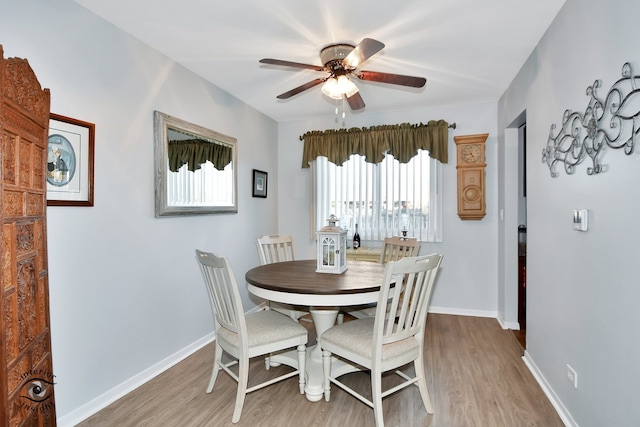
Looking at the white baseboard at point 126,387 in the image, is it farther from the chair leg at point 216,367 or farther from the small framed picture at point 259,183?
the small framed picture at point 259,183

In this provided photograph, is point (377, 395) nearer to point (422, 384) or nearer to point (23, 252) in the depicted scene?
point (422, 384)

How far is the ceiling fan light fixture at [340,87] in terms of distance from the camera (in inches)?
96.6

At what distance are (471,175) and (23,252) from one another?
3835 millimetres

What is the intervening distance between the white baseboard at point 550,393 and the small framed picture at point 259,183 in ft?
10.1

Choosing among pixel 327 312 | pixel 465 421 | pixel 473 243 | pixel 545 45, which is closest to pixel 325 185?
pixel 473 243

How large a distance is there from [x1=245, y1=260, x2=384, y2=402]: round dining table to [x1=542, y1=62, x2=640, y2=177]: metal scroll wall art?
4.25ft

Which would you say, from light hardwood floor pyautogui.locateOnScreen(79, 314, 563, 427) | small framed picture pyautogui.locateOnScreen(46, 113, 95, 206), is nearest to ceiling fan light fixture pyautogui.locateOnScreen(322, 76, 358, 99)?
small framed picture pyautogui.locateOnScreen(46, 113, 95, 206)

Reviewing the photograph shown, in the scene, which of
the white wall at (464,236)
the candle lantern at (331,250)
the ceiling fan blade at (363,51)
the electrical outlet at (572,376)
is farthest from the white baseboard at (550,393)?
the ceiling fan blade at (363,51)

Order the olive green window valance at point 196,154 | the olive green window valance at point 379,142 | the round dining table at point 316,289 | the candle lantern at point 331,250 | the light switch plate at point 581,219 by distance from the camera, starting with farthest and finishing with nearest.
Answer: the olive green window valance at point 379,142 < the olive green window valance at point 196,154 < the candle lantern at point 331,250 < the round dining table at point 316,289 < the light switch plate at point 581,219

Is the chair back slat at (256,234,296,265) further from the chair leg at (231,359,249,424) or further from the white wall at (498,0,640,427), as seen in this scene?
the white wall at (498,0,640,427)

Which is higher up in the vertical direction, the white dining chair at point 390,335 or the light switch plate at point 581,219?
the light switch plate at point 581,219

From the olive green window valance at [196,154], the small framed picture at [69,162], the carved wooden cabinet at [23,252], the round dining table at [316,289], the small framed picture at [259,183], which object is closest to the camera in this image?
the carved wooden cabinet at [23,252]

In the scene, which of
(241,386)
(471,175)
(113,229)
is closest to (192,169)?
(113,229)

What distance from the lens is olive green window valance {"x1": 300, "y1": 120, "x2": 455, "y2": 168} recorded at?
12.9ft
